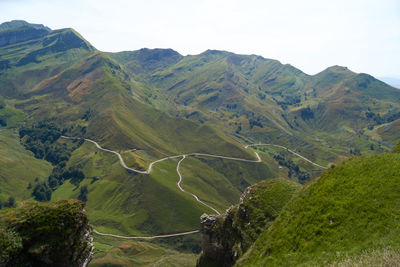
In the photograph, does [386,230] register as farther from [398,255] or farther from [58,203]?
[58,203]

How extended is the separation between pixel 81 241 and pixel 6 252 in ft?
43.8

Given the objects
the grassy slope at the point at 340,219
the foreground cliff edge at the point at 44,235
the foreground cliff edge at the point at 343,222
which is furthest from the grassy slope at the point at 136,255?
the foreground cliff edge at the point at 343,222

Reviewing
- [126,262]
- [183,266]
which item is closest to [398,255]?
[183,266]

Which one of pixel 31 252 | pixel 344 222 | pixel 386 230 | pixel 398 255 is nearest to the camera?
pixel 398 255

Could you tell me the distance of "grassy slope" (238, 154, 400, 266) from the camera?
31922mm

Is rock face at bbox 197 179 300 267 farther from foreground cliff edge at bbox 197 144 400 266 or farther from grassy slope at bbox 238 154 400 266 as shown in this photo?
grassy slope at bbox 238 154 400 266

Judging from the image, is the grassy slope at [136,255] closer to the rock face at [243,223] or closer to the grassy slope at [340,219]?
the rock face at [243,223]

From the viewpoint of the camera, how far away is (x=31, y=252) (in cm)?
4041

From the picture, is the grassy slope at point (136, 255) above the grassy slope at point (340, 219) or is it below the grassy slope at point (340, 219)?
below

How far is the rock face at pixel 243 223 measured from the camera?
65.3 meters

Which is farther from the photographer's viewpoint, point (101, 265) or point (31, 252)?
point (101, 265)

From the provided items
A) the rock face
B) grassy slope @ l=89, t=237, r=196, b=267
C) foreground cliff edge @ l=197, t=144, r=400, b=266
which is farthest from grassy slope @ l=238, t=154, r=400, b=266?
grassy slope @ l=89, t=237, r=196, b=267

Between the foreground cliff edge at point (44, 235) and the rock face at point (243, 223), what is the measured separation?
41020 mm

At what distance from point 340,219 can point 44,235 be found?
50.7 meters
